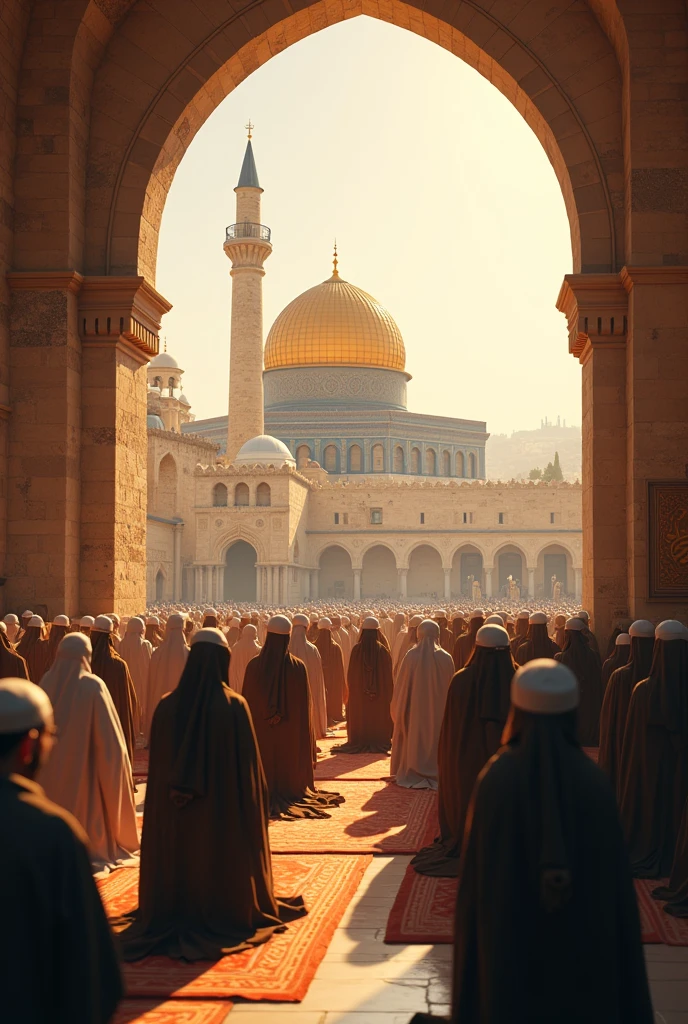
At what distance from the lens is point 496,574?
48562 millimetres

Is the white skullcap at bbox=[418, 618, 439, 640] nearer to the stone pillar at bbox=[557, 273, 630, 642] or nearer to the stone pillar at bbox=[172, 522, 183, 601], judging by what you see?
the stone pillar at bbox=[557, 273, 630, 642]

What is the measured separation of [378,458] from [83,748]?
49.6m

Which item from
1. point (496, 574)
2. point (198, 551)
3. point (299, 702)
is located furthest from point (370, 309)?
point (299, 702)

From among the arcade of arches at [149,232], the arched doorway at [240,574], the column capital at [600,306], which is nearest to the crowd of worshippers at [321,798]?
the arcade of arches at [149,232]

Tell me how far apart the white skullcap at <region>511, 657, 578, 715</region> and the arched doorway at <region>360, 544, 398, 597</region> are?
45.9 m

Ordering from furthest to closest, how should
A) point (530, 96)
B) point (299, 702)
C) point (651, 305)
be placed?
point (530, 96) < point (651, 305) < point (299, 702)

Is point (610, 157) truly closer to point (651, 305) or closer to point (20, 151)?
point (651, 305)

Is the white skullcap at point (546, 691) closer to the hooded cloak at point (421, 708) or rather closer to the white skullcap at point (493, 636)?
the white skullcap at point (493, 636)

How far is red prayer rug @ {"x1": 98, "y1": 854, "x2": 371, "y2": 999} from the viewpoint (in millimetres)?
4051

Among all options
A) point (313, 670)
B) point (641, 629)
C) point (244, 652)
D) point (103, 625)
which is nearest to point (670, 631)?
point (641, 629)

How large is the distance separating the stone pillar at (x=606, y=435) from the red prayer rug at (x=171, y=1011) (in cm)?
716

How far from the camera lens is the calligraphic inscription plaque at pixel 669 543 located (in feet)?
32.7

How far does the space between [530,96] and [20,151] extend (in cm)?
479

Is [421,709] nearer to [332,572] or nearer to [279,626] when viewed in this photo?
[279,626]
